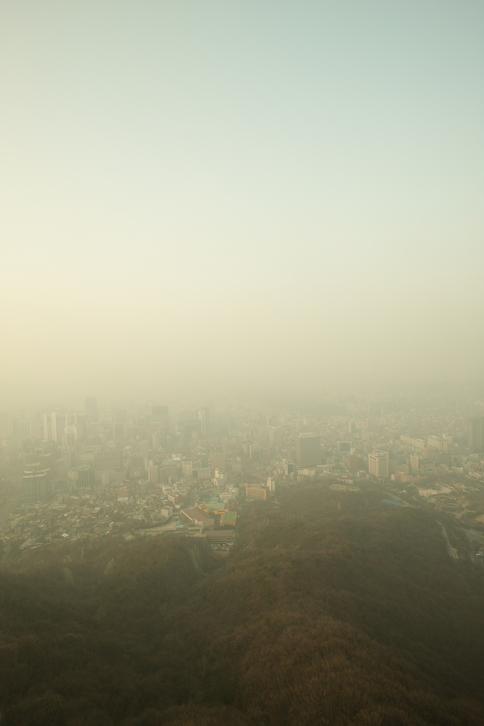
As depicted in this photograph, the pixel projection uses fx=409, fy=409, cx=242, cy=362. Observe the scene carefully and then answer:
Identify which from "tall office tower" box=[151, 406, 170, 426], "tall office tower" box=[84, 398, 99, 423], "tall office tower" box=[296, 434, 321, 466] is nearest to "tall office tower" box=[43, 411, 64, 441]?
"tall office tower" box=[84, 398, 99, 423]

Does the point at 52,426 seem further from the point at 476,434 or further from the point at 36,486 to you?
the point at 476,434

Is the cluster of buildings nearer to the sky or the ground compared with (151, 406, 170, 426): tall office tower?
nearer to the ground

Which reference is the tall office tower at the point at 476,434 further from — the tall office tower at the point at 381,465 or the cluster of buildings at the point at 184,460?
the tall office tower at the point at 381,465

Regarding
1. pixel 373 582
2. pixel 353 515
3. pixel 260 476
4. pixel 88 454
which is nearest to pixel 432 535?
pixel 353 515

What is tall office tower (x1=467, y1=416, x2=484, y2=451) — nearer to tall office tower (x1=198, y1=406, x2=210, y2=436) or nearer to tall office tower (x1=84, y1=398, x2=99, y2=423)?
tall office tower (x1=198, y1=406, x2=210, y2=436)

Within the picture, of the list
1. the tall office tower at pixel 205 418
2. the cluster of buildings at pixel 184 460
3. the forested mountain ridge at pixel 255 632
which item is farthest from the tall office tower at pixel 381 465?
the tall office tower at pixel 205 418

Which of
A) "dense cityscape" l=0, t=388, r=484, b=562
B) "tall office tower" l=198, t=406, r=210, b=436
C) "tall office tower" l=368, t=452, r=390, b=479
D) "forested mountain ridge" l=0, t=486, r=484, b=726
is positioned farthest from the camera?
"tall office tower" l=198, t=406, r=210, b=436

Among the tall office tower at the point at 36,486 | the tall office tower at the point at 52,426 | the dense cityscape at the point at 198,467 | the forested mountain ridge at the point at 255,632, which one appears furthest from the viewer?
the tall office tower at the point at 52,426

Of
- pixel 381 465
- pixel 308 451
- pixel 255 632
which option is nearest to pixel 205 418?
pixel 308 451
